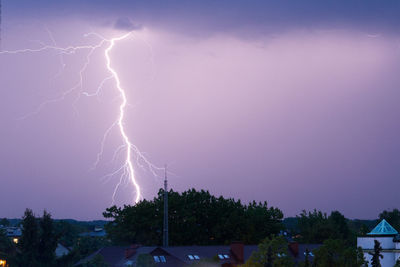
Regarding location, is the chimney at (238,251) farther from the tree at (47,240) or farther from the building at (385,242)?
the tree at (47,240)

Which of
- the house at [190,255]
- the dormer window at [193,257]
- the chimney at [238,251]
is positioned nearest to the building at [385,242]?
the house at [190,255]

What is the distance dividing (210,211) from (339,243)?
4142cm

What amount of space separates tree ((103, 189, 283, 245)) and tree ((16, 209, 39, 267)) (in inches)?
1627

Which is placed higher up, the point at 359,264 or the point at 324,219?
the point at 324,219

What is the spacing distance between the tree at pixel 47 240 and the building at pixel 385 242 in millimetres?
24319

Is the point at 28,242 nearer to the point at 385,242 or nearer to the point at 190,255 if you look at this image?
the point at 190,255

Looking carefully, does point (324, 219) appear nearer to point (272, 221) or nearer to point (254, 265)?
point (272, 221)

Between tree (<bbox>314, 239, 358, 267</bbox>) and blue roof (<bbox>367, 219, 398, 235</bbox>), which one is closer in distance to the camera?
tree (<bbox>314, 239, 358, 267</bbox>)

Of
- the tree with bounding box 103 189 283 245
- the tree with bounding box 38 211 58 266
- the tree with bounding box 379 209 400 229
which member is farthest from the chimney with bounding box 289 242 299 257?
the tree with bounding box 379 209 400 229

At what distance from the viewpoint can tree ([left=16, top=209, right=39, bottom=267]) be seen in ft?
131

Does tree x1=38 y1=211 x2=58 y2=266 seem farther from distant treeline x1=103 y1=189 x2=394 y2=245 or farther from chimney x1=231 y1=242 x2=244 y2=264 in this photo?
distant treeline x1=103 y1=189 x2=394 y2=245

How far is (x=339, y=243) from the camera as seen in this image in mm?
44250

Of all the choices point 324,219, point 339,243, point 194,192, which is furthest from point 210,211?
point 339,243

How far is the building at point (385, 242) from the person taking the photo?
5347 centimetres
